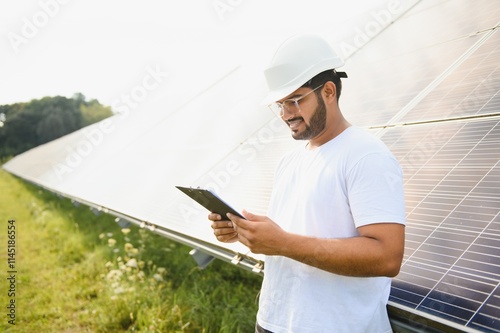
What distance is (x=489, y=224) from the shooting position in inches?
78.3

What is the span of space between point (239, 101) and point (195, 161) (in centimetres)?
195

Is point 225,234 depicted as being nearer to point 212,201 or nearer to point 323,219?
point 212,201

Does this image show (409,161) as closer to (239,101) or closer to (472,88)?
(472,88)

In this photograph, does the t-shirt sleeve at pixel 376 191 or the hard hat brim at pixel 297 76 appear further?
the hard hat brim at pixel 297 76

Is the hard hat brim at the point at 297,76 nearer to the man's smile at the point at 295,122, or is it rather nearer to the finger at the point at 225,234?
the man's smile at the point at 295,122

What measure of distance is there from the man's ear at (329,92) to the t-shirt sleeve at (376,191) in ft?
1.63

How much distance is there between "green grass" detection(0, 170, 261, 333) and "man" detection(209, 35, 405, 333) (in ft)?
3.80

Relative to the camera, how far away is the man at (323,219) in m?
1.62

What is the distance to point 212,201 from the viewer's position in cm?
193

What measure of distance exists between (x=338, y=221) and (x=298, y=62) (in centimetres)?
93

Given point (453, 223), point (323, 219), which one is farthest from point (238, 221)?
point (453, 223)

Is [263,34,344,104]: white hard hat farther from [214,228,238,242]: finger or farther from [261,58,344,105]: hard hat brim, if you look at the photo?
[214,228,238,242]: finger

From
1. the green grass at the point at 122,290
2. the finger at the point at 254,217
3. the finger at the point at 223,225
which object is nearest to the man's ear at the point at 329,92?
the finger at the point at 254,217

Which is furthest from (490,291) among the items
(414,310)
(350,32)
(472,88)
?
(350,32)
